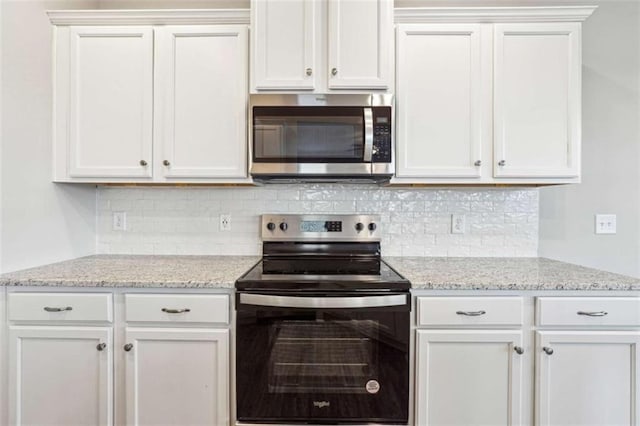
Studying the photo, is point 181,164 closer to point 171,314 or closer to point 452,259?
point 171,314

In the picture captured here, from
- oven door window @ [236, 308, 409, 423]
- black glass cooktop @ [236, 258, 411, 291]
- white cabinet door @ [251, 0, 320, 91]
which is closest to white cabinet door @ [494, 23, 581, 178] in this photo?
black glass cooktop @ [236, 258, 411, 291]

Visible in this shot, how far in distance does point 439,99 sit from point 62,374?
2.18 m

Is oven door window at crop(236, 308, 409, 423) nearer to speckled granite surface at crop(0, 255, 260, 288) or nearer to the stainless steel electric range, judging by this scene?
the stainless steel electric range

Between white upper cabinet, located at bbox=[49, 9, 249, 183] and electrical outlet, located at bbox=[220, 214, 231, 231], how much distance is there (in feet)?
1.16

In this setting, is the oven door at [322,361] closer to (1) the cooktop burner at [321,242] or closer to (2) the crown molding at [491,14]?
(1) the cooktop burner at [321,242]

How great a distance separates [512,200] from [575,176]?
370 mm

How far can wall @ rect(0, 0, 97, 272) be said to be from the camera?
5.15 ft

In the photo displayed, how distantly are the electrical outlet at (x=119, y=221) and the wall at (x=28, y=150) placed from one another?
0.24 m

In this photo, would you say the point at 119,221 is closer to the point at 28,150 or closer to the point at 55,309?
the point at 28,150

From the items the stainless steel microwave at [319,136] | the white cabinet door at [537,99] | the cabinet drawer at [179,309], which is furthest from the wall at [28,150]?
the white cabinet door at [537,99]

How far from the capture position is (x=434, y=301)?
4.73 ft

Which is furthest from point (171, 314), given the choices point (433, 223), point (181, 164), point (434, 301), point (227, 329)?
point (433, 223)

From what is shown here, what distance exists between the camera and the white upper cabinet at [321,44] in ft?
5.65

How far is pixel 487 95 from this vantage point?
1.78 meters
